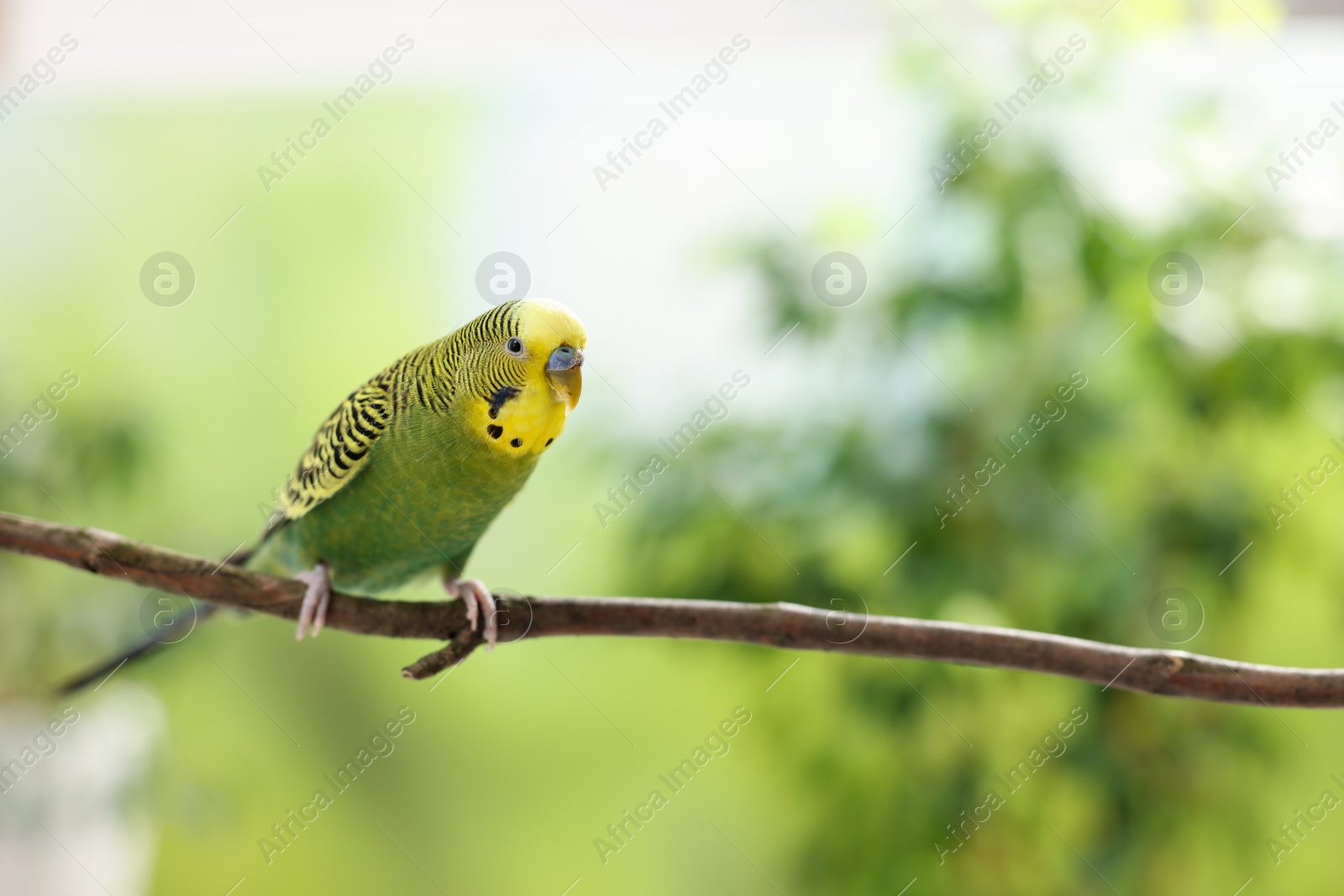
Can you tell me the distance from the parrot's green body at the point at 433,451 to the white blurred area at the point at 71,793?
3.38 feet

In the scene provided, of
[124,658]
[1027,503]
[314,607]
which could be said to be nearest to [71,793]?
[124,658]

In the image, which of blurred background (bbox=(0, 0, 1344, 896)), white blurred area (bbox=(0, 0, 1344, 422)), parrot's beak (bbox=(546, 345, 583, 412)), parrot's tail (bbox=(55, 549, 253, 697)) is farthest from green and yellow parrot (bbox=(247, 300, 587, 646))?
white blurred area (bbox=(0, 0, 1344, 422))

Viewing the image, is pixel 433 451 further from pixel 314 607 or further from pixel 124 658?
pixel 124 658

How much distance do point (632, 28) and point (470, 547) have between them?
1.74m

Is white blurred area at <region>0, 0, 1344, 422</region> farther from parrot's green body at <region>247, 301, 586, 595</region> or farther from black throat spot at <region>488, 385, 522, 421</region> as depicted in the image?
black throat spot at <region>488, 385, 522, 421</region>

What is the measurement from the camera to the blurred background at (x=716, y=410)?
1.76 m

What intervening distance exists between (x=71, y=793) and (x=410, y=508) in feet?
4.43

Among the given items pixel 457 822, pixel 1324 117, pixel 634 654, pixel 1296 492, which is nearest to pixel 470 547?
pixel 634 654

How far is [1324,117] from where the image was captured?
7.13 ft

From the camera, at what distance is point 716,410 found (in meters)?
1.98

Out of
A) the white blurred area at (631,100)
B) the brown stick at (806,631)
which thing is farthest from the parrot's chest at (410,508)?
→ the white blurred area at (631,100)

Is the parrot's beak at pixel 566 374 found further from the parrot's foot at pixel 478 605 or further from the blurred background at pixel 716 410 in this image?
the blurred background at pixel 716 410

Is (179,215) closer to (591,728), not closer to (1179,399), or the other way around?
(591,728)

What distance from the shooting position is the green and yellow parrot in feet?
2.55
